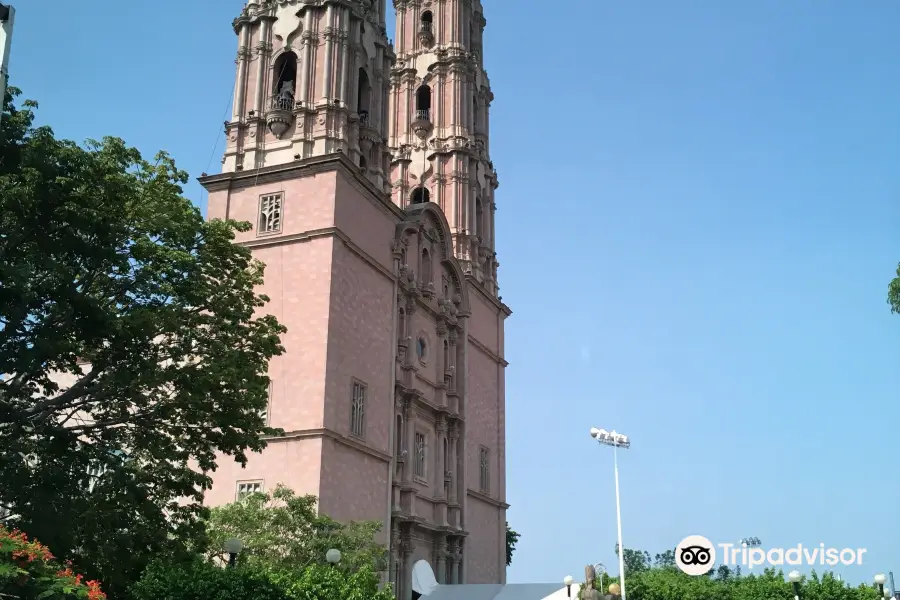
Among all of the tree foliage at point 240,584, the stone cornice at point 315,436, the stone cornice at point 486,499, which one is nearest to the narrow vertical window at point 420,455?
the stone cornice at point 486,499

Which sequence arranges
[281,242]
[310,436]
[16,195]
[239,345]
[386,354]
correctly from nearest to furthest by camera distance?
1. [16,195]
2. [239,345]
3. [310,436]
4. [281,242]
5. [386,354]

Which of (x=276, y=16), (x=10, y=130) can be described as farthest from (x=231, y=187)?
(x=10, y=130)

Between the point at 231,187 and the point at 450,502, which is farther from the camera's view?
the point at 450,502

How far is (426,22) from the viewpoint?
4931cm

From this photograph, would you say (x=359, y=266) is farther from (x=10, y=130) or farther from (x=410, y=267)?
(x=10, y=130)

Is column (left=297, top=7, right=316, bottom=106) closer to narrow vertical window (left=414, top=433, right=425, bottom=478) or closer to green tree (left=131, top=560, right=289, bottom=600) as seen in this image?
narrow vertical window (left=414, top=433, right=425, bottom=478)

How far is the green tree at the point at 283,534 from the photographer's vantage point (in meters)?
25.8

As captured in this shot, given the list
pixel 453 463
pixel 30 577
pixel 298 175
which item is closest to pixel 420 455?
pixel 453 463

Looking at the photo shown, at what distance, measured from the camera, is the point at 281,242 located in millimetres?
32312

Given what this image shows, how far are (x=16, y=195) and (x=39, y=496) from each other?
561 centimetres

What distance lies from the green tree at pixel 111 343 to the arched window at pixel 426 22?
95.5 ft

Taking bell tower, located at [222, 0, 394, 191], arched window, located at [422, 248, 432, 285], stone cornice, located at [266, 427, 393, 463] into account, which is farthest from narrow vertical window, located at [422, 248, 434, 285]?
stone cornice, located at [266, 427, 393, 463]

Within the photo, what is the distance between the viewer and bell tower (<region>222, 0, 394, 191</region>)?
34312 millimetres

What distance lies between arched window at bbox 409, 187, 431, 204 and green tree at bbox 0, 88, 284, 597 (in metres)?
24.0
